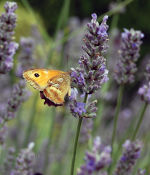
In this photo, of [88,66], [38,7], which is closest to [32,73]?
[88,66]

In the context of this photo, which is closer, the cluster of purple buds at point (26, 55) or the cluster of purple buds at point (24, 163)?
the cluster of purple buds at point (24, 163)

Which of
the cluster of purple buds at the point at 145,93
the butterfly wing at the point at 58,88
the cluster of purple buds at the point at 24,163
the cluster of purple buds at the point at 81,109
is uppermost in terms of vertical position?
the cluster of purple buds at the point at 145,93

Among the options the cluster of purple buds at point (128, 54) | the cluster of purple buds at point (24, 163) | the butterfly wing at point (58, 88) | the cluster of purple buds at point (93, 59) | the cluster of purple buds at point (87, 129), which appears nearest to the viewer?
the cluster of purple buds at point (93, 59)

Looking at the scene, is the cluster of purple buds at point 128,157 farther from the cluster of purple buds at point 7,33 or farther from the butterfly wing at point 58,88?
the cluster of purple buds at point 7,33

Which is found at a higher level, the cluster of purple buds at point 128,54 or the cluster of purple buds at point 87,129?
the cluster of purple buds at point 128,54

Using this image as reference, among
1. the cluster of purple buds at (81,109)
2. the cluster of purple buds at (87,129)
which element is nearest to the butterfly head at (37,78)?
the cluster of purple buds at (81,109)

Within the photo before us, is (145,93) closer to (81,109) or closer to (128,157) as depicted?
(128,157)

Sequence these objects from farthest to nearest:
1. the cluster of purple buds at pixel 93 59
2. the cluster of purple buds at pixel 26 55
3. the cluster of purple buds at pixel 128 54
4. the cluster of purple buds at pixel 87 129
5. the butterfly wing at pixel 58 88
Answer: the cluster of purple buds at pixel 26 55 < the cluster of purple buds at pixel 87 129 < the cluster of purple buds at pixel 128 54 < the butterfly wing at pixel 58 88 < the cluster of purple buds at pixel 93 59

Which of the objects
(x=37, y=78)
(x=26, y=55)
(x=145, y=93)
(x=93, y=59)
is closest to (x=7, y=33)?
(x=37, y=78)
